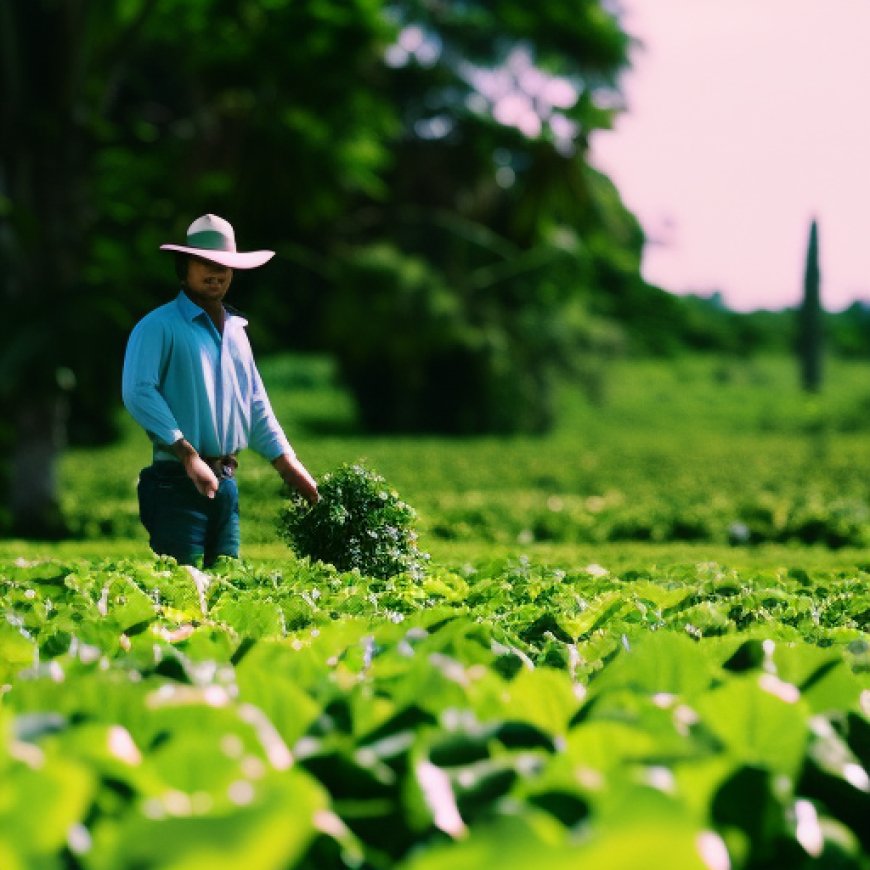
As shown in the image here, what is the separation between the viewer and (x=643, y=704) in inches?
90.5

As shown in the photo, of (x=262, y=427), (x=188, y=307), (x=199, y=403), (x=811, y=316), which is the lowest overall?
(x=262, y=427)

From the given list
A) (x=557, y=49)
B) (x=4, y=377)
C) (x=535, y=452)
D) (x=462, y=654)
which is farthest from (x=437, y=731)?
(x=535, y=452)

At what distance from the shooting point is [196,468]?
4988 millimetres

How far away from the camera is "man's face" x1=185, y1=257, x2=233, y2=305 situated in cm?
514

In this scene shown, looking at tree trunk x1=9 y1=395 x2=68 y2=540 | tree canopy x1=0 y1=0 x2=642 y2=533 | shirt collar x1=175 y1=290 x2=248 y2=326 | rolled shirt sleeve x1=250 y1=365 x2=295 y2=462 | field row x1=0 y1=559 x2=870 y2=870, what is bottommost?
tree trunk x1=9 y1=395 x2=68 y2=540

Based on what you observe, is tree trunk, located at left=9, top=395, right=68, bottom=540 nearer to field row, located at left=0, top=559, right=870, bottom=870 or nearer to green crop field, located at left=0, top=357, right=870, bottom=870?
green crop field, located at left=0, top=357, right=870, bottom=870

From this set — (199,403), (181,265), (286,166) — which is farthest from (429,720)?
(286,166)

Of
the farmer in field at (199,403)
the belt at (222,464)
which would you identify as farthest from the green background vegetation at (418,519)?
the belt at (222,464)

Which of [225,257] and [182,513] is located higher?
[225,257]

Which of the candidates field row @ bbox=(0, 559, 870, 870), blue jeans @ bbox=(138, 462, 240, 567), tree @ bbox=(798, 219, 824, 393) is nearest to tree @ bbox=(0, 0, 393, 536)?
blue jeans @ bbox=(138, 462, 240, 567)

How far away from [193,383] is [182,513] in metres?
0.58

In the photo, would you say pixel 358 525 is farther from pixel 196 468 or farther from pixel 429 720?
pixel 429 720

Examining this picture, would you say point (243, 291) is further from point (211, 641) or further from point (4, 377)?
point (211, 641)

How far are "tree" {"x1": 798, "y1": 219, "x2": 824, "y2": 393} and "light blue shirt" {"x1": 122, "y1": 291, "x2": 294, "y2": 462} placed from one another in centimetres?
2578
